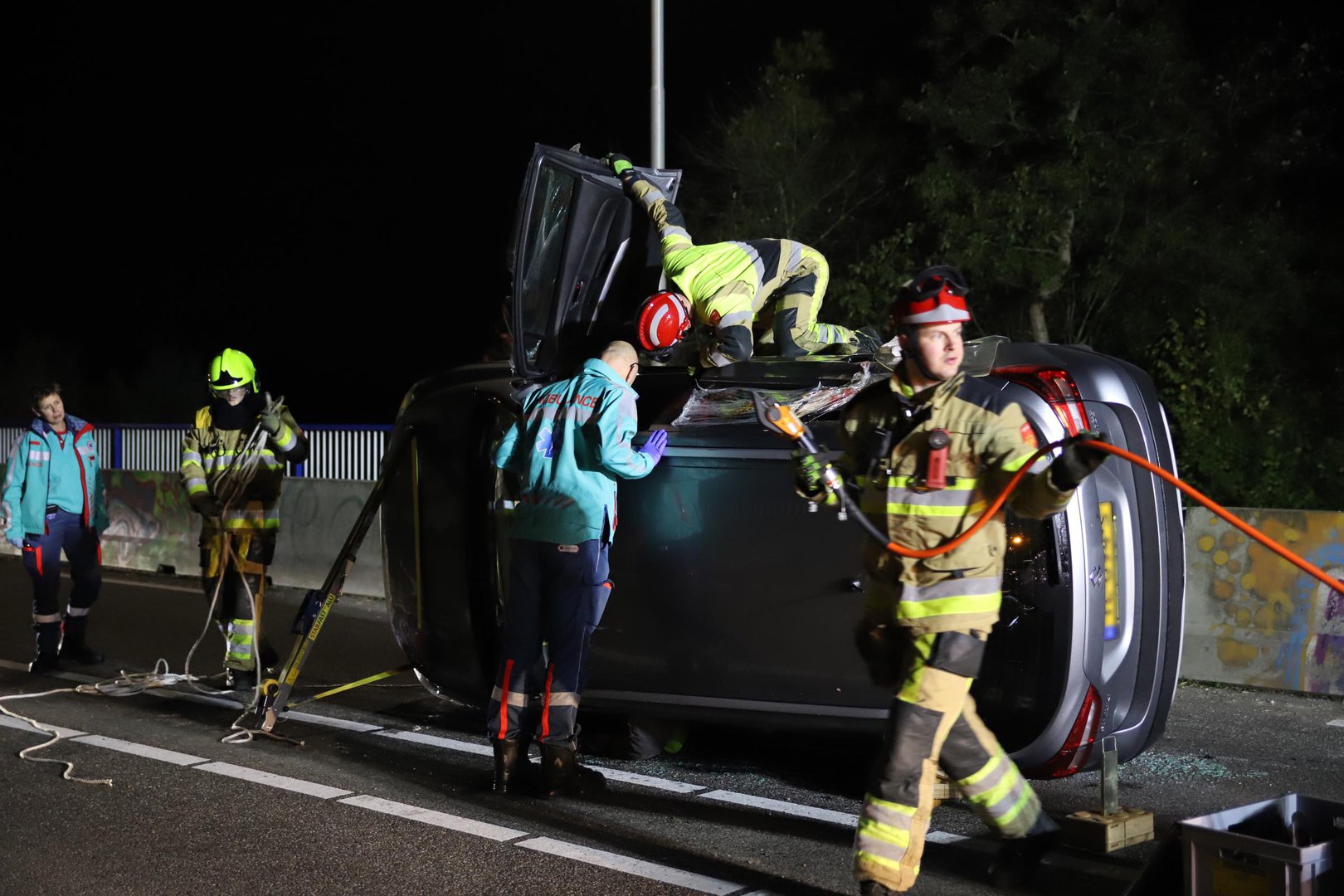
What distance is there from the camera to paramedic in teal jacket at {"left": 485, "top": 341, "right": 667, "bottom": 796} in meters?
5.46

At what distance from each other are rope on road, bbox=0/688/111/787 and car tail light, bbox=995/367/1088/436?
3899mm

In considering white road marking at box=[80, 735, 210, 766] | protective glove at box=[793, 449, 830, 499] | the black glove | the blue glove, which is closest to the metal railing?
white road marking at box=[80, 735, 210, 766]

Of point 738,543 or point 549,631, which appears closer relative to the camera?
point 738,543

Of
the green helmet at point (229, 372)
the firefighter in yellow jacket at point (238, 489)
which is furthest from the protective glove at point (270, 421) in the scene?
the green helmet at point (229, 372)

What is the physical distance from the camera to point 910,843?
12.9 feet

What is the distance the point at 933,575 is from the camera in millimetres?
4027


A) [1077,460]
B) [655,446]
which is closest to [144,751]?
[655,446]

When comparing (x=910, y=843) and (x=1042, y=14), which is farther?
(x=1042, y=14)

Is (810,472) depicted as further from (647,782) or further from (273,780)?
(273,780)

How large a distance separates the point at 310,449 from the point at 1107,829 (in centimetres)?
1080

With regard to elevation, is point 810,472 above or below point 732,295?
below

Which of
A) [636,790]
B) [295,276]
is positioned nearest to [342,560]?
[636,790]

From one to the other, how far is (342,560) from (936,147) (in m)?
11.6

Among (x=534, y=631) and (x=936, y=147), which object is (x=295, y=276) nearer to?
(x=936, y=147)
